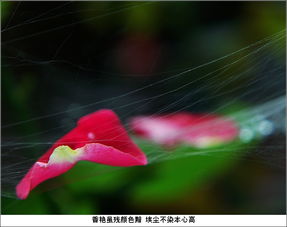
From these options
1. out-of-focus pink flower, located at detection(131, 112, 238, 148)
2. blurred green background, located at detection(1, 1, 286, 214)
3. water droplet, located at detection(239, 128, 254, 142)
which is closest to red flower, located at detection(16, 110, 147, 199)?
blurred green background, located at detection(1, 1, 286, 214)

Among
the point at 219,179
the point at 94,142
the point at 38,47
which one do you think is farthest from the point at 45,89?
the point at 219,179

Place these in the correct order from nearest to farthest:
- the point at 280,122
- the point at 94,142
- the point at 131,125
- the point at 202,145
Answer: the point at 94,142
the point at 131,125
the point at 202,145
the point at 280,122

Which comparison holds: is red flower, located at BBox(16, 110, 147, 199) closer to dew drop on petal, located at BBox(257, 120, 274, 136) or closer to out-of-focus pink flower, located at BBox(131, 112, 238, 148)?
out-of-focus pink flower, located at BBox(131, 112, 238, 148)

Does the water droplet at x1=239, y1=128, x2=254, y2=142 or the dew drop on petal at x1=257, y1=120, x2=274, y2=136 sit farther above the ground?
the dew drop on petal at x1=257, y1=120, x2=274, y2=136

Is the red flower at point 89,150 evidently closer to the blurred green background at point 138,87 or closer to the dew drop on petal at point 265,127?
the blurred green background at point 138,87

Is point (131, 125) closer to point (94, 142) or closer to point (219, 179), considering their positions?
point (94, 142)

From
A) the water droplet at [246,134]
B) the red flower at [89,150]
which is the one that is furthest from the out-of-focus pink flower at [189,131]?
the red flower at [89,150]
